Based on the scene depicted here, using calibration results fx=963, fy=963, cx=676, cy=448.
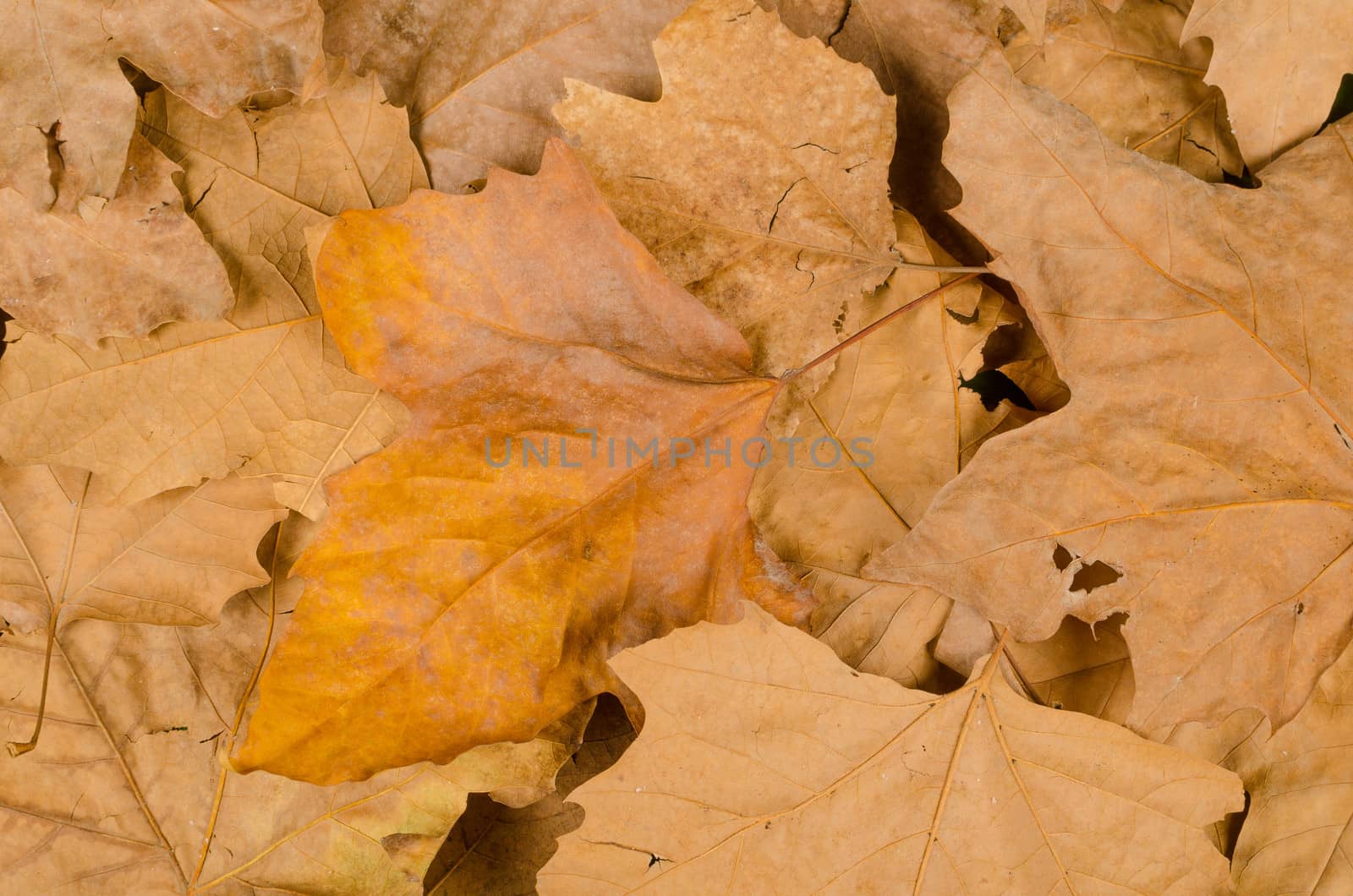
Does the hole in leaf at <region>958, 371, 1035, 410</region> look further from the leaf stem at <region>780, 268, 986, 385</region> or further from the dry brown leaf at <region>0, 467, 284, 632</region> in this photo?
the dry brown leaf at <region>0, 467, 284, 632</region>

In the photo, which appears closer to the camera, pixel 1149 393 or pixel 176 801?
pixel 1149 393

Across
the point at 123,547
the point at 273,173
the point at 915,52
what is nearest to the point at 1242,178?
the point at 915,52

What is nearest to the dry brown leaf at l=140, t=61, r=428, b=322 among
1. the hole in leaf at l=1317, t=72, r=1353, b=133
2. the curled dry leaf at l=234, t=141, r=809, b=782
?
the curled dry leaf at l=234, t=141, r=809, b=782

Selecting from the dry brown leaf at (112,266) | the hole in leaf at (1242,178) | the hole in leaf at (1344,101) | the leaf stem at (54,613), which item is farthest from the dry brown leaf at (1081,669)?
the leaf stem at (54,613)

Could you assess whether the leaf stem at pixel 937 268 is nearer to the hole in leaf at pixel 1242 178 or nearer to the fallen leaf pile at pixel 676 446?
the fallen leaf pile at pixel 676 446

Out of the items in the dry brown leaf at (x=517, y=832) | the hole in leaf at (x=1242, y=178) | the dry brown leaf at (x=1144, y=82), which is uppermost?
the dry brown leaf at (x=1144, y=82)

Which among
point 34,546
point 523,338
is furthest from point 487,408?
point 34,546

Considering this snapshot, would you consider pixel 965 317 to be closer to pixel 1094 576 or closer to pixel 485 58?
pixel 1094 576

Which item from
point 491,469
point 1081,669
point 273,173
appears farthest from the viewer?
point 1081,669
